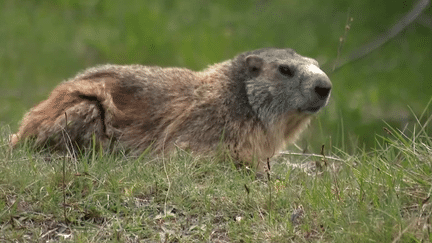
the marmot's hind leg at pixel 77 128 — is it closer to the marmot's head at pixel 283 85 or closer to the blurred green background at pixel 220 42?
the marmot's head at pixel 283 85

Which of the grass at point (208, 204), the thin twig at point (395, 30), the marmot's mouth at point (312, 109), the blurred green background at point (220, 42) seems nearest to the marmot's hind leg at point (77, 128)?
the grass at point (208, 204)

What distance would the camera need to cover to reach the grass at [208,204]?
436cm

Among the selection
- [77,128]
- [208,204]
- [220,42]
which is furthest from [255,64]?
[220,42]

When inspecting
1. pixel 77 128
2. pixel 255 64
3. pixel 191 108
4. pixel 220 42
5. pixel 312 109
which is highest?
pixel 255 64

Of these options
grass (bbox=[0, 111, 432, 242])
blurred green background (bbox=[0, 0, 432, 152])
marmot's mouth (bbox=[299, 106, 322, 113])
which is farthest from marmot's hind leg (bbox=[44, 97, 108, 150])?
blurred green background (bbox=[0, 0, 432, 152])

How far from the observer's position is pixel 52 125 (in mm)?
6352

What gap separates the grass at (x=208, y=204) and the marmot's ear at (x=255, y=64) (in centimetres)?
188

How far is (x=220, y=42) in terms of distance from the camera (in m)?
13.6

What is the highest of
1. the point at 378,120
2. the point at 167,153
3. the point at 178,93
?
the point at 178,93

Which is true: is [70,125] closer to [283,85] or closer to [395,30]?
[283,85]

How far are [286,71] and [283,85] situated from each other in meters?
0.17

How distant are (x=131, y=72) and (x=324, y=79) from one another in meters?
2.20

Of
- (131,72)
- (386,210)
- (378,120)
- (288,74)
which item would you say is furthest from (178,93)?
(378,120)

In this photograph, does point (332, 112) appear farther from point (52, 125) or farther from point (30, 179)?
point (30, 179)
